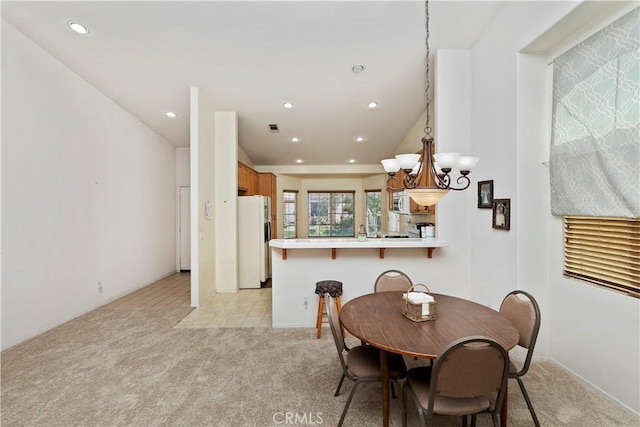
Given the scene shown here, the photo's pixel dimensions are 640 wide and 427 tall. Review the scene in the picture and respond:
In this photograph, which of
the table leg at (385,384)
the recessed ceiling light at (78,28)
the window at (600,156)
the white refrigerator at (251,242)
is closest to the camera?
the table leg at (385,384)

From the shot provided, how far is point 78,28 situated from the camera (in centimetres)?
269

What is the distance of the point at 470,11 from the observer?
2574 mm

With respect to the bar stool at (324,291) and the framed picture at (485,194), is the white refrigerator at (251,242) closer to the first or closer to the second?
the bar stool at (324,291)

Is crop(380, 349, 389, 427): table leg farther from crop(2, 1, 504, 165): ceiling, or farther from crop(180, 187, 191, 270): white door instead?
crop(180, 187, 191, 270): white door

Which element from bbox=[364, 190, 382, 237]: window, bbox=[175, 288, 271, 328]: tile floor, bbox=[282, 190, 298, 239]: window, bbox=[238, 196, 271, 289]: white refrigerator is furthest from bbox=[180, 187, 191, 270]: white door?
bbox=[364, 190, 382, 237]: window

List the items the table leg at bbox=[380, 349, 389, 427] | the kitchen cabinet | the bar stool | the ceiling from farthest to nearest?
the kitchen cabinet, the bar stool, the ceiling, the table leg at bbox=[380, 349, 389, 427]

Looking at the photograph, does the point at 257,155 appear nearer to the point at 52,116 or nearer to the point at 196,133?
the point at 196,133

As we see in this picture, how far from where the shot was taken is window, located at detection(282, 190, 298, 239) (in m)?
7.81

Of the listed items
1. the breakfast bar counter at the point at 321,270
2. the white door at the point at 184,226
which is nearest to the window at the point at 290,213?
the white door at the point at 184,226

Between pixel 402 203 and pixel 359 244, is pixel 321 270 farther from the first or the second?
pixel 402 203

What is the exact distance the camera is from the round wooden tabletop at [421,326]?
1.39 meters

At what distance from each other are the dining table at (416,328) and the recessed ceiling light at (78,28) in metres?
3.79

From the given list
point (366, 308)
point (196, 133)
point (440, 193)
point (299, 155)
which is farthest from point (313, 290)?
point (299, 155)

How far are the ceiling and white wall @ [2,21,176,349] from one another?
364mm
